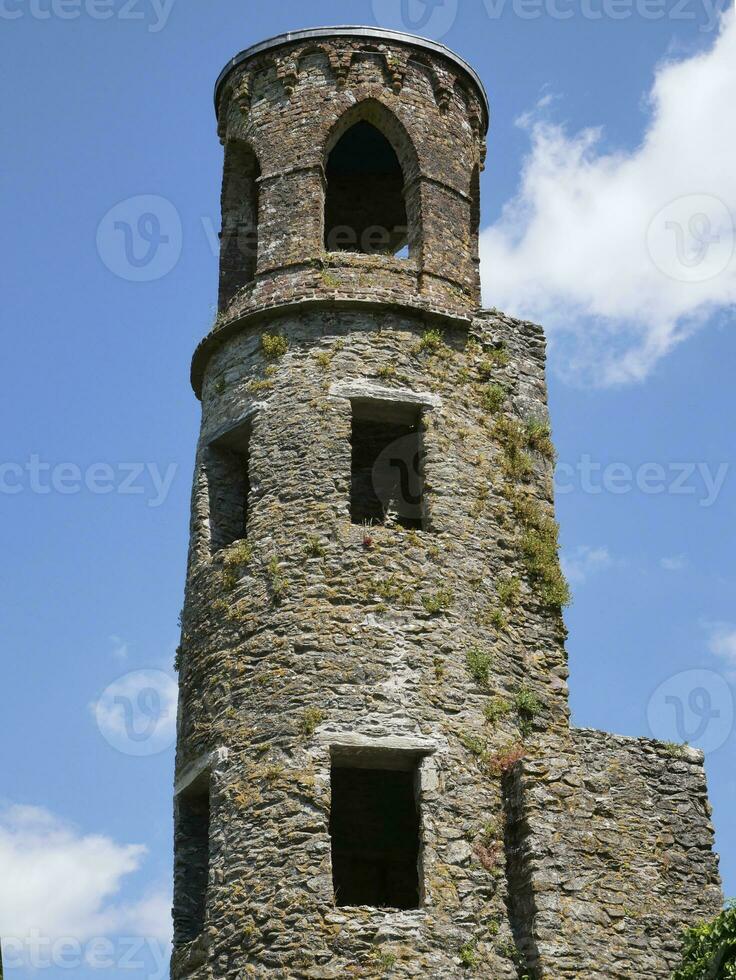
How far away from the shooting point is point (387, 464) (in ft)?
62.8

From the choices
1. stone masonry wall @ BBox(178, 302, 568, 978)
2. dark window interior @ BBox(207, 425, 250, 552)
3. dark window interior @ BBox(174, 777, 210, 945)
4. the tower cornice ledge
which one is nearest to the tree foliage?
stone masonry wall @ BBox(178, 302, 568, 978)

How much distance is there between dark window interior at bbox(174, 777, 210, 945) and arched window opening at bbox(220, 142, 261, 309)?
21.7 feet

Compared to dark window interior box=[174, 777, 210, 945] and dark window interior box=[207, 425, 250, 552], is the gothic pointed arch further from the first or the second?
dark window interior box=[174, 777, 210, 945]

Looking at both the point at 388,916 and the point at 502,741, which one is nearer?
the point at 388,916

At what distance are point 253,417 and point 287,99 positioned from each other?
4.92 m

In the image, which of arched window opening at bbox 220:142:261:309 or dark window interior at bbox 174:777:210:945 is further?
arched window opening at bbox 220:142:261:309

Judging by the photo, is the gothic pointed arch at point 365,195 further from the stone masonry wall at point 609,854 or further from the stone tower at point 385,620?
the stone masonry wall at point 609,854

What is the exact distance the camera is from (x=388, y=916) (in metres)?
14.7

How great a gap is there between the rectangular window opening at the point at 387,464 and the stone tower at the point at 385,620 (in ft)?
0.15

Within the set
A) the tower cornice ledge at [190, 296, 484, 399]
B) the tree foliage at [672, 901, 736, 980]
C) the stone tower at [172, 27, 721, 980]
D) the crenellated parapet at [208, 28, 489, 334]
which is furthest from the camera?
the crenellated parapet at [208, 28, 489, 334]

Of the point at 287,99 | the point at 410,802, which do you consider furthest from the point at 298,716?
the point at 287,99

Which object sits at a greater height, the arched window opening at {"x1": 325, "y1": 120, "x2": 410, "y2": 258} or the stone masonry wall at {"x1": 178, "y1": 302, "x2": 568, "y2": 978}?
the arched window opening at {"x1": 325, "y1": 120, "x2": 410, "y2": 258}

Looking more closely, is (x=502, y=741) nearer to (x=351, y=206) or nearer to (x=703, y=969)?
(x=703, y=969)

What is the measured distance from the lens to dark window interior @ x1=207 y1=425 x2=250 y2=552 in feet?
60.4
